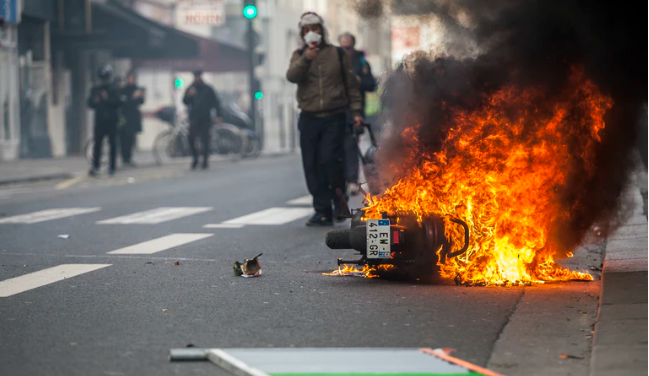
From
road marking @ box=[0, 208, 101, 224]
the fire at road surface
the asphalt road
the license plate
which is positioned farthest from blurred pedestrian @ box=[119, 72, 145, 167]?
the license plate

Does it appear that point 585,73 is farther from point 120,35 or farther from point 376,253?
point 120,35

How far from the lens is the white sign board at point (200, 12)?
37156mm

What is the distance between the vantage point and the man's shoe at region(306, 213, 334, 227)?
10.8 metres

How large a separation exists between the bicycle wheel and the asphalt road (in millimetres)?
15329

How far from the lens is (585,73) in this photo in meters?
6.82

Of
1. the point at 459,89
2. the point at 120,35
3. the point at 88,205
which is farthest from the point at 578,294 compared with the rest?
the point at 120,35

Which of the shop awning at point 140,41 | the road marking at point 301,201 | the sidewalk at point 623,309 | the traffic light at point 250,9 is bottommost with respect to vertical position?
the road marking at point 301,201

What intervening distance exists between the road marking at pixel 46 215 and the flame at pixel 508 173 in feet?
19.8

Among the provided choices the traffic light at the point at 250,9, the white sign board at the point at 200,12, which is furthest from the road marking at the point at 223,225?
the white sign board at the point at 200,12

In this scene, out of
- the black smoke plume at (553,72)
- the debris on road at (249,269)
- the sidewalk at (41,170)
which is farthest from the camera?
the sidewalk at (41,170)

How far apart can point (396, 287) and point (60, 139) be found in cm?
2526

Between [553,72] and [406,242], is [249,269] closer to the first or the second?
[406,242]

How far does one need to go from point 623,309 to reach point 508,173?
1.33 metres

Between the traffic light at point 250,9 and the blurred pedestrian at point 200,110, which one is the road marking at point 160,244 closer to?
the blurred pedestrian at point 200,110
